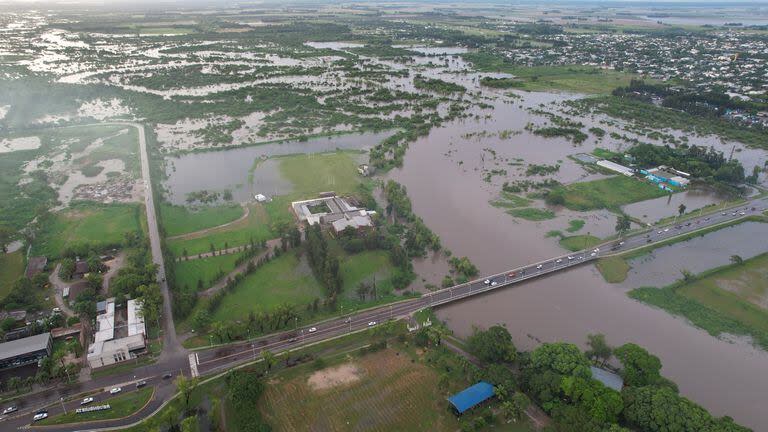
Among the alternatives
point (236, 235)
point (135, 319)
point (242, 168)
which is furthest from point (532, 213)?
point (135, 319)

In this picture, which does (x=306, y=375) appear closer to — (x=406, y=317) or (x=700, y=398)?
(x=406, y=317)

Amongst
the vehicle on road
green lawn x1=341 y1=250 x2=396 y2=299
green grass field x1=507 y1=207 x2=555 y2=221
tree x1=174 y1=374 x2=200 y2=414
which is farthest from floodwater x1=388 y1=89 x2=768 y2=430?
the vehicle on road

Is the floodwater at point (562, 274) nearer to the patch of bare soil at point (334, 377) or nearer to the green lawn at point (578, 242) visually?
the green lawn at point (578, 242)

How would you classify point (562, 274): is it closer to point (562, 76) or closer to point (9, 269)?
point (9, 269)

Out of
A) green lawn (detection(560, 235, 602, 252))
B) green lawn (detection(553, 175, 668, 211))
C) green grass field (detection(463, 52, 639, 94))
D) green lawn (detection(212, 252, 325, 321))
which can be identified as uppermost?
green grass field (detection(463, 52, 639, 94))

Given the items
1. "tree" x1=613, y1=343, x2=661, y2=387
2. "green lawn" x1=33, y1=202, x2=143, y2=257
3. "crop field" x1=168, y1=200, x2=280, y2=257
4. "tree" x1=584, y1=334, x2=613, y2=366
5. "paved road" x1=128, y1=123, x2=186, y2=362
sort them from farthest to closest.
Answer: "green lawn" x1=33, y1=202, x2=143, y2=257
"crop field" x1=168, y1=200, x2=280, y2=257
"paved road" x1=128, y1=123, x2=186, y2=362
"tree" x1=584, y1=334, x2=613, y2=366
"tree" x1=613, y1=343, x2=661, y2=387

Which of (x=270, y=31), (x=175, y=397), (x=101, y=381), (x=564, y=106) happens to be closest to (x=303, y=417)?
(x=175, y=397)

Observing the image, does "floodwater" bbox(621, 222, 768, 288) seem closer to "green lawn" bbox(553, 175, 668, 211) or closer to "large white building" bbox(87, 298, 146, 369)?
"green lawn" bbox(553, 175, 668, 211)
